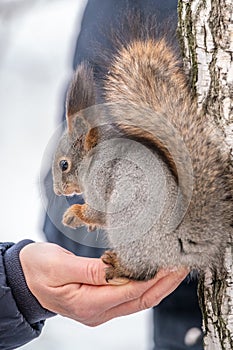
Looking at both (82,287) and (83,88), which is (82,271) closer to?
(82,287)

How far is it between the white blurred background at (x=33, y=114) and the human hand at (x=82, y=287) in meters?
1.14

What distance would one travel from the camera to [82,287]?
41.0 inches

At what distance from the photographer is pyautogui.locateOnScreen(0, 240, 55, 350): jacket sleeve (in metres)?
1.15

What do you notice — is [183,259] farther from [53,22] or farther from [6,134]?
[53,22]

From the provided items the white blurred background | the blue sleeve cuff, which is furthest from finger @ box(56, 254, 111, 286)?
the white blurred background

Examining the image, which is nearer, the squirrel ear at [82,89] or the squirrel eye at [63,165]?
the squirrel ear at [82,89]

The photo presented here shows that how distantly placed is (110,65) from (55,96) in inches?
71.3

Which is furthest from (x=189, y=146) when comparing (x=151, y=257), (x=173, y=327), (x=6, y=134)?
(x=6, y=134)

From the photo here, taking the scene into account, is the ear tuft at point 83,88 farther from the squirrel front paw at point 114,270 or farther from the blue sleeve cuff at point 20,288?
the blue sleeve cuff at point 20,288

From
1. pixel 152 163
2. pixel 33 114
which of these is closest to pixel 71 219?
pixel 152 163

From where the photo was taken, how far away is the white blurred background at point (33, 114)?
90.9 inches

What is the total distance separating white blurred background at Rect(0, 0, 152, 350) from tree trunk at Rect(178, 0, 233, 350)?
1302 mm

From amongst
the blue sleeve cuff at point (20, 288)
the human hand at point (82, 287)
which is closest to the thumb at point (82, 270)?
the human hand at point (82, 287)

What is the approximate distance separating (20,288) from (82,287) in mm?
149
